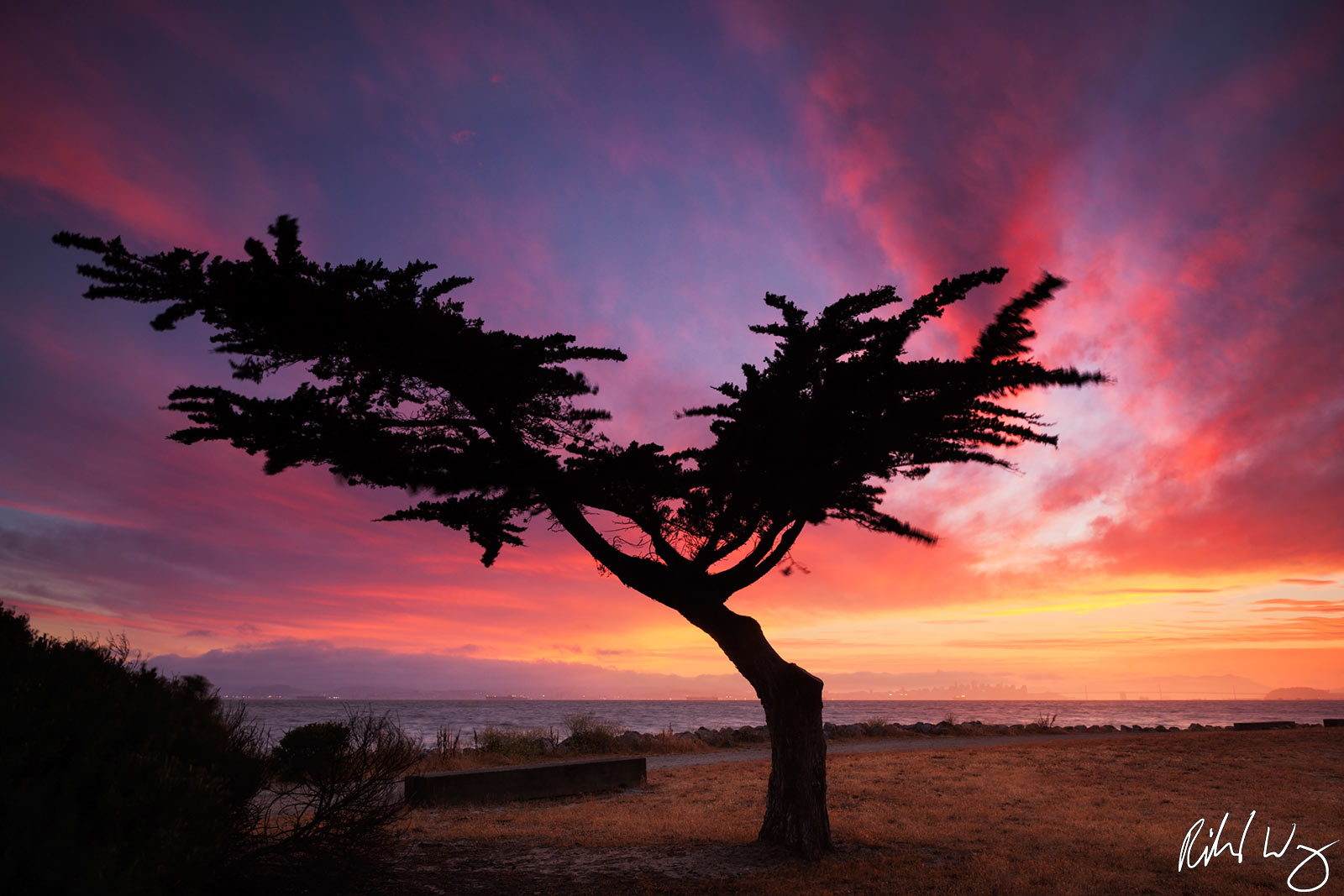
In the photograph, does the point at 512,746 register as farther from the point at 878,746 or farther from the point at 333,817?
the point at 333,817

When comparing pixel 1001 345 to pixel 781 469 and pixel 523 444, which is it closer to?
pixel 781 469

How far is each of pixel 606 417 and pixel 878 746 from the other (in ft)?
67.0

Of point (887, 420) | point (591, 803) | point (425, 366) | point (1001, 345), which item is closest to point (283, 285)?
point (425, 366)

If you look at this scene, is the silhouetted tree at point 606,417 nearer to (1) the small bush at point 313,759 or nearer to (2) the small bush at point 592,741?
(1) the small bush at point 313,759

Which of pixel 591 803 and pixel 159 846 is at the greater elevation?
pixel 159 846

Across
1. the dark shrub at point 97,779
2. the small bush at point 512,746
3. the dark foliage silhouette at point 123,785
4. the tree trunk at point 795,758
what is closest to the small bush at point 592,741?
the small bush at point 512,746

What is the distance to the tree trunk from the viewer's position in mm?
9758

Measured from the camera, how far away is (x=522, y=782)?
15.0m

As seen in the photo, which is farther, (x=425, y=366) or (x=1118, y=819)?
(x=1118, y=819)

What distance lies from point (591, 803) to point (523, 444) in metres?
7.83

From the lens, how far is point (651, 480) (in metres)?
9.63

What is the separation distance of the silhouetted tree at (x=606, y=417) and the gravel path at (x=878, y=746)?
11.4 metres
